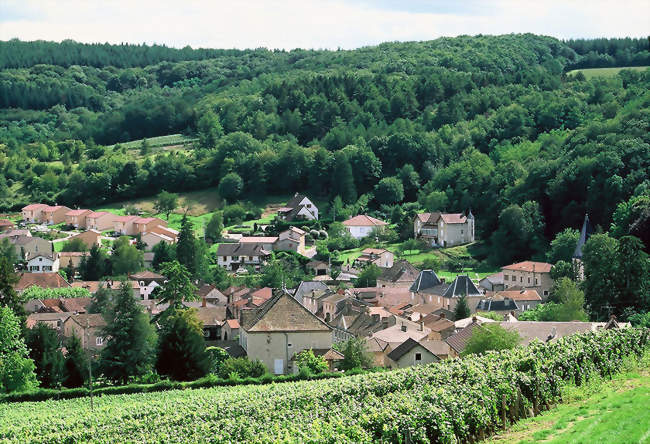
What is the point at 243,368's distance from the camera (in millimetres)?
41094

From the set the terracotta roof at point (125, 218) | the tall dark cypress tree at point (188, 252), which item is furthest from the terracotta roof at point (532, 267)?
the terracotta roof at point (125, 218)

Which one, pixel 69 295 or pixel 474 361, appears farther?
pixel 69 295

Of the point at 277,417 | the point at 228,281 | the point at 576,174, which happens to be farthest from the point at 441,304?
the point at 277,417

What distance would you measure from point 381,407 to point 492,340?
16.3m

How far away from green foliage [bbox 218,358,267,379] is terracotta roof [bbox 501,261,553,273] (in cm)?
3309

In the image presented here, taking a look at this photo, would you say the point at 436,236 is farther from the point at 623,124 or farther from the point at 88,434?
the point at 88,434

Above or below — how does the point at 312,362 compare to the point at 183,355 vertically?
above

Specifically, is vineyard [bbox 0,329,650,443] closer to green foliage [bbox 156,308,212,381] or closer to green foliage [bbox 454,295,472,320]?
green foliage [bbox 156,308,212,381]

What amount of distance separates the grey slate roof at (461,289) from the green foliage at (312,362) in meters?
23.1

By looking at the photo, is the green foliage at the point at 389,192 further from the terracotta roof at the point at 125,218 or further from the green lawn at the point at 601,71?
the green lawn at the point at 601,71

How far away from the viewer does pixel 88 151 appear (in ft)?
422

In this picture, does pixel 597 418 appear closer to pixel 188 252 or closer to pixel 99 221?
pixel 188 252

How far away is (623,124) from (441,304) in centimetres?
3300

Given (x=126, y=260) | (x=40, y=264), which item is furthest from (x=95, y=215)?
(x=126, y=260)
